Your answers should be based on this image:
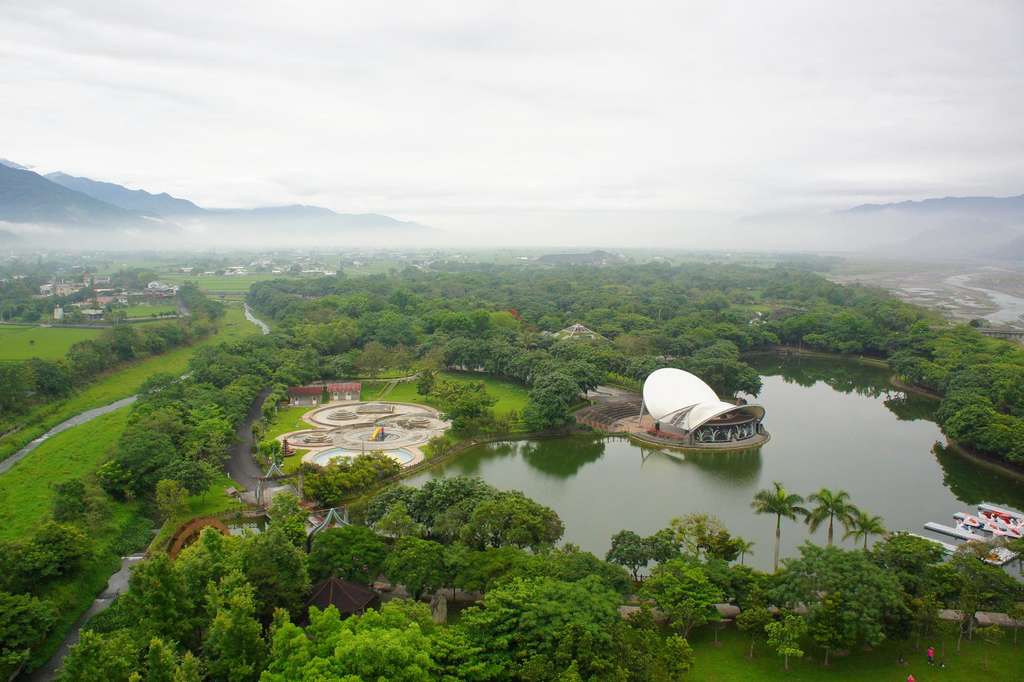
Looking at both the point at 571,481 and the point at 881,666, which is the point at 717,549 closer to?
the point at 881,666

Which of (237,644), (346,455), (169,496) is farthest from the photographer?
(346,455)

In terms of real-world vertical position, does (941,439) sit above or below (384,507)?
below

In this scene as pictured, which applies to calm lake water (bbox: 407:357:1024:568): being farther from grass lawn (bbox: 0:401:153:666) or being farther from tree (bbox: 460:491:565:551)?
grass lawn (bbox: 0:401:153:666)

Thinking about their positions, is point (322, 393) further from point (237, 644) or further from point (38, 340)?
point (38, 340)

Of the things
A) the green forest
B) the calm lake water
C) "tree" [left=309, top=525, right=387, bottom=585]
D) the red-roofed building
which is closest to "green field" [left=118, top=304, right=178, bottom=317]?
the green forest

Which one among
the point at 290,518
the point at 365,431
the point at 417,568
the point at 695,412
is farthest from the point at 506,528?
the point at 695,412

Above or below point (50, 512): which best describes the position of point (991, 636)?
below

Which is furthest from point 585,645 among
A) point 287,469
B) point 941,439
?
point 941,439

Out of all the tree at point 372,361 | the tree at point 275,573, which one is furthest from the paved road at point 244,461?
the tree at point 372,361
